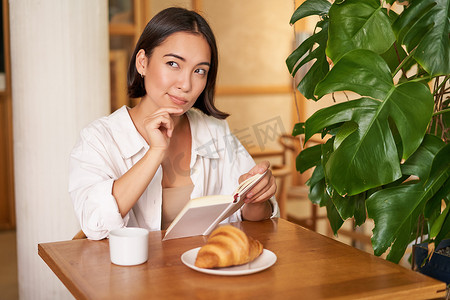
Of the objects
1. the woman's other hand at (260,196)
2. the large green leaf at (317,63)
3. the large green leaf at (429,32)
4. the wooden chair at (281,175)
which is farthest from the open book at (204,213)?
the wooden chair at (281,175)

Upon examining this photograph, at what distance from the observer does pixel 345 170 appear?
1.39 meters

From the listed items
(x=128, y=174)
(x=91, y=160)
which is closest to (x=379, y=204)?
(x=128, y=174)

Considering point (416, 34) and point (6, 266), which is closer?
point (416, 34)

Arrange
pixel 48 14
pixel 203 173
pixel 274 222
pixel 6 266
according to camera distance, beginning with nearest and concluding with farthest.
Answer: pixel 274 222 < pixel 203 173 < pixel 48 14 < pixel 6 266

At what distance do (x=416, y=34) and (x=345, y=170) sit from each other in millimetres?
419

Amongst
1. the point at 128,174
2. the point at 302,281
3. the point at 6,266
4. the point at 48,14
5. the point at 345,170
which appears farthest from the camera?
the point at 6,266

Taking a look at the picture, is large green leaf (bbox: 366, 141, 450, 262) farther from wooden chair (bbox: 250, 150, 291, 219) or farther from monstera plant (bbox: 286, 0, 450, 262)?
wooden chair (bbox: 250, 150, 291, 219)

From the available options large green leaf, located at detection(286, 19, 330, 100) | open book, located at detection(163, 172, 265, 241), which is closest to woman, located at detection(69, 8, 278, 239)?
open book, located at detection(163, 172, 265, 241)

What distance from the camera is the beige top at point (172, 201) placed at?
1.94 m

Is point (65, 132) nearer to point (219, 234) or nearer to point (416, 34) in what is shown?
point (219, 234)

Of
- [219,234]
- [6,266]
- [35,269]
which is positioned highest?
[219,234]

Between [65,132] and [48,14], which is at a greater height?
[48,14]

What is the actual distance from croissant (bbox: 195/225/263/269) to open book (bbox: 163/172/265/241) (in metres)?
0.18

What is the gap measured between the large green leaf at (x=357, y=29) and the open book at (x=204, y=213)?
441 mm
